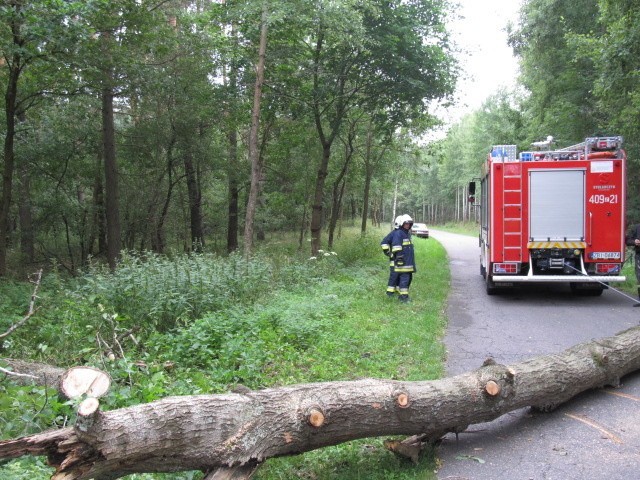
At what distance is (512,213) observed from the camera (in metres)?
10.7

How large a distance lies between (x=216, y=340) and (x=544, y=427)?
3872 millimetres

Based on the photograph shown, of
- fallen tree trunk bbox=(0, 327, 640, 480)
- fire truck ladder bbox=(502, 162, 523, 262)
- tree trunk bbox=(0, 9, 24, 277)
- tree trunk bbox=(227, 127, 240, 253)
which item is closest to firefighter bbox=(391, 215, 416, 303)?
fire truck ladder bbox=(502, 162, 523, 262)

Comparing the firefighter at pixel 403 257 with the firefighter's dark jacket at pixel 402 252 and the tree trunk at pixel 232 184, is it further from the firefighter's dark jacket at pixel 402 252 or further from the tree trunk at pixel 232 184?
the tree trunk at pixel 232 184

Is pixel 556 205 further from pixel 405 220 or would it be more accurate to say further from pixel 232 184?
pixel 232 184

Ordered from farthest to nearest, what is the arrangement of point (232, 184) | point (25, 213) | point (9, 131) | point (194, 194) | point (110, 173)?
1. point (232, 184)
2. point (194, 194)
3. point (25, 213)
4. point (110, 173)
5. point (9, 131)

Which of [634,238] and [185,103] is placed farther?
[185,103]

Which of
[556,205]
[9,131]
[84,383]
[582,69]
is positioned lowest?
→ [84,383]

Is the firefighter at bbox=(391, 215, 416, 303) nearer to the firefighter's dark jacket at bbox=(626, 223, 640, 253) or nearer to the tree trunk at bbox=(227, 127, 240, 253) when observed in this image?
the firefighter's dark jacket at bbox=(626, 223, 640, 253)

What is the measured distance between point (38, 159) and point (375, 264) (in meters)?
11.6

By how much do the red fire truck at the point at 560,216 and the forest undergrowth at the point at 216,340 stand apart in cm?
199

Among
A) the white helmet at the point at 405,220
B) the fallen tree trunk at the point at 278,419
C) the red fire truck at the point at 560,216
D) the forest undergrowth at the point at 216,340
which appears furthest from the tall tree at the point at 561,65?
the fallen tree trunk at the point at 278,419

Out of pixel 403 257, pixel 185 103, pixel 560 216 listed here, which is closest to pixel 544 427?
pixel 403 257

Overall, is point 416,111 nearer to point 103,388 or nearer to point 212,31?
point 212,31

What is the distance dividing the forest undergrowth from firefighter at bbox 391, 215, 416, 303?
318 millimetres
